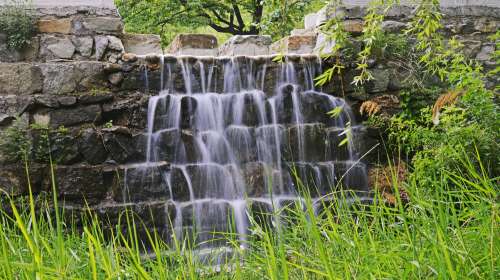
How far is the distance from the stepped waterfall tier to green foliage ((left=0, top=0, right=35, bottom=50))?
3.87 feet

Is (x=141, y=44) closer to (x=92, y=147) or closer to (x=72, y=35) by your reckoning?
(x=72, y=35)

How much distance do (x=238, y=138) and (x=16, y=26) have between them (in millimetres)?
2378

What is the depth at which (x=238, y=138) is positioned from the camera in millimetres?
4984

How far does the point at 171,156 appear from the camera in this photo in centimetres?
483

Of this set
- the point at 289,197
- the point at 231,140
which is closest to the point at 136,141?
the point at 231,140

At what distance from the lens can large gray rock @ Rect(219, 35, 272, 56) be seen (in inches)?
235

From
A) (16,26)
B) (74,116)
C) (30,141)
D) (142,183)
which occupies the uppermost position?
(16,26)

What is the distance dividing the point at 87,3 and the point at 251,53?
194cm

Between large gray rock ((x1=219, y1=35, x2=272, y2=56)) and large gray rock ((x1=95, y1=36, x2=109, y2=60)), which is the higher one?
large gray rock ((x1=95, y1=36, x2=109, y2=60))

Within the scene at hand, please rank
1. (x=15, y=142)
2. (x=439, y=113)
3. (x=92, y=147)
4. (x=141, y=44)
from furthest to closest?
(x=141, y=44) → (x=92, y=147) → (x=15, y=142) → (x=439, y=113)

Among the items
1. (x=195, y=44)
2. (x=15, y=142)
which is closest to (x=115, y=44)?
(x=195, y=44)

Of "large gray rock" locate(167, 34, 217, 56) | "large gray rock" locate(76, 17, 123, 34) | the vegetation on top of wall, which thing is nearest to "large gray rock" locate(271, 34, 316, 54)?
the vegetation on top of wall

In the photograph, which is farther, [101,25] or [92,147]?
[101,25]

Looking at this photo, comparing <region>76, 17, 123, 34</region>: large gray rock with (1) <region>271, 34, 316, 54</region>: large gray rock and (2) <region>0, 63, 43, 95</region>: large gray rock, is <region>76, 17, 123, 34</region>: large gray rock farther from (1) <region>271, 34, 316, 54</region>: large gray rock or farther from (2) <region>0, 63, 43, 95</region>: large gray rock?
(1) <region>271, 34, 316, 54</region>: large gray rock
